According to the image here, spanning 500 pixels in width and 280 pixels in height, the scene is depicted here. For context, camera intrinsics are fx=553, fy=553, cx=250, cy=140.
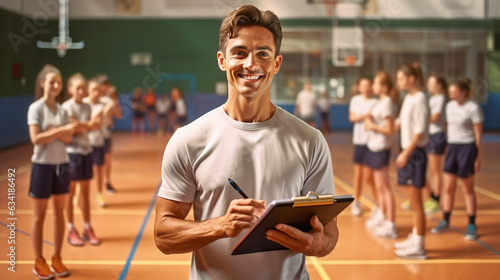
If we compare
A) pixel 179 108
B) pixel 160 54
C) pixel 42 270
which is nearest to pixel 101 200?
pixel 42 270

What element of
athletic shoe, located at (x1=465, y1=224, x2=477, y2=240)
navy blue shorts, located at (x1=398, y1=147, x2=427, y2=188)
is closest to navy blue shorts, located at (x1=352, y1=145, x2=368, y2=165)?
navy blue shorts, located at (x1=398, y1=147, x2=427, y2=188)

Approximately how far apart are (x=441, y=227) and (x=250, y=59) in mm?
4950

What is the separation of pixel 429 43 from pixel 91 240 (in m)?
16.6

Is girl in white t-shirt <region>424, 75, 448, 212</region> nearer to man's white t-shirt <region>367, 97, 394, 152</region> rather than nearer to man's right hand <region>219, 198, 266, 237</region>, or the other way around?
man's white t-shirt <region>367, 97, 394, 152</region>

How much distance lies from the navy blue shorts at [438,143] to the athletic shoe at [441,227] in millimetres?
1085

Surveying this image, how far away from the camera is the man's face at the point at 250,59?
189cm

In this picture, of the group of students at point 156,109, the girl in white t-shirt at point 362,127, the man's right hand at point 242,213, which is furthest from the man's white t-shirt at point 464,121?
the group of students at point 156,109

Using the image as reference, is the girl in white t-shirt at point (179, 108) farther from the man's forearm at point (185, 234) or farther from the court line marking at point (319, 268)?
the man's forearm at point (185, 234)

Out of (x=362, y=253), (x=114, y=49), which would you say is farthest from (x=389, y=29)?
(x=362, y=253)

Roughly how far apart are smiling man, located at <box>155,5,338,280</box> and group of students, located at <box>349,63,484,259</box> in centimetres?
346

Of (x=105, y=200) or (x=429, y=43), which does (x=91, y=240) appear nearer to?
(x=105, y=200)

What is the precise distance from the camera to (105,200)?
25.5 ft

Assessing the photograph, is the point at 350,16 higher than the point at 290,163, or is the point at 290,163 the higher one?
the point at 350,16

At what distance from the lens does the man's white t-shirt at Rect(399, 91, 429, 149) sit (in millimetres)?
5191
